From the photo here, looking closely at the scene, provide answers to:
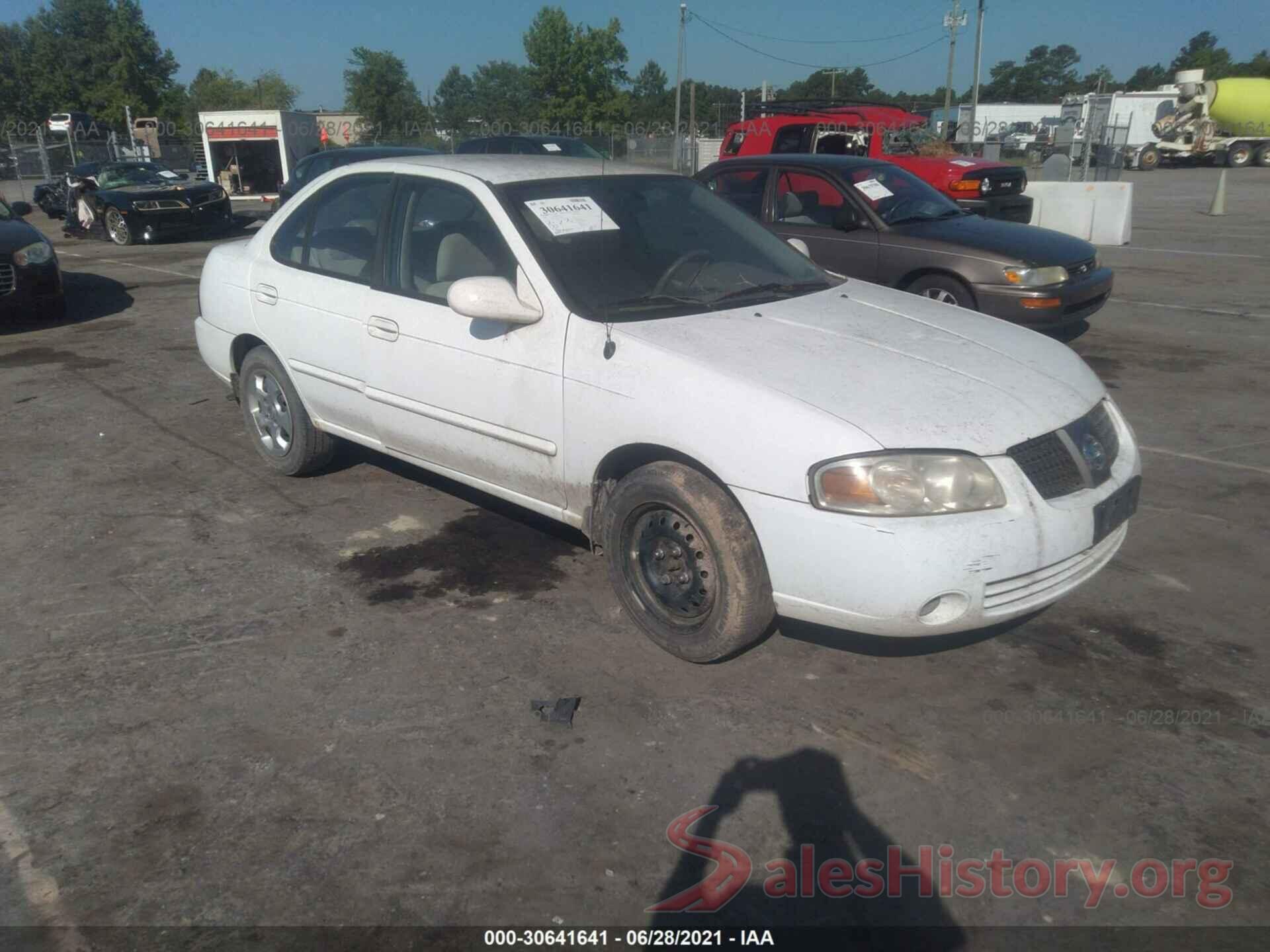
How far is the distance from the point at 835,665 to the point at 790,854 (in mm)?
1041

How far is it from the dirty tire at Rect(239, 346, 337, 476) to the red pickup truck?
961 cm

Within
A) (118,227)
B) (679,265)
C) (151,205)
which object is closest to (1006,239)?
(679,265)

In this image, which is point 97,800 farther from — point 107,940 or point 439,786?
point 439,786

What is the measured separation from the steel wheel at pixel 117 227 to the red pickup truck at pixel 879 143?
1050cm

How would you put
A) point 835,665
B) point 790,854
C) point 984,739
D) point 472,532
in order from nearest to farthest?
point 790,854 < point 984,739 < point 835,665 < point 472,532

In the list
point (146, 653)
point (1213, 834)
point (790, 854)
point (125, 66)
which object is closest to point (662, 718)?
point (790, 854)

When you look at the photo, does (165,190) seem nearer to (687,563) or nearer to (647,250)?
(647,250)

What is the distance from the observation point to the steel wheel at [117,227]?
1714 centimetres

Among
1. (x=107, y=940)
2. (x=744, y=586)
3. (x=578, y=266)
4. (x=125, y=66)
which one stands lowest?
(x=107, y=940)

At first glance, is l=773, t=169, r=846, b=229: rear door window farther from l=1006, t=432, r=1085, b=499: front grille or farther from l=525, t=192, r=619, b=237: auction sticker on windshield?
l=1006, t=432, r=1085, b=499: front grille

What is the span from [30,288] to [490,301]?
317 inches

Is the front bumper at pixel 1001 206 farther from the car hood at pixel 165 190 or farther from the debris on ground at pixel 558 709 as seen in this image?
the car hood at pixel 165 190

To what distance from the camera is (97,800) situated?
289cm

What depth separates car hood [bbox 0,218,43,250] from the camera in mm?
9469
